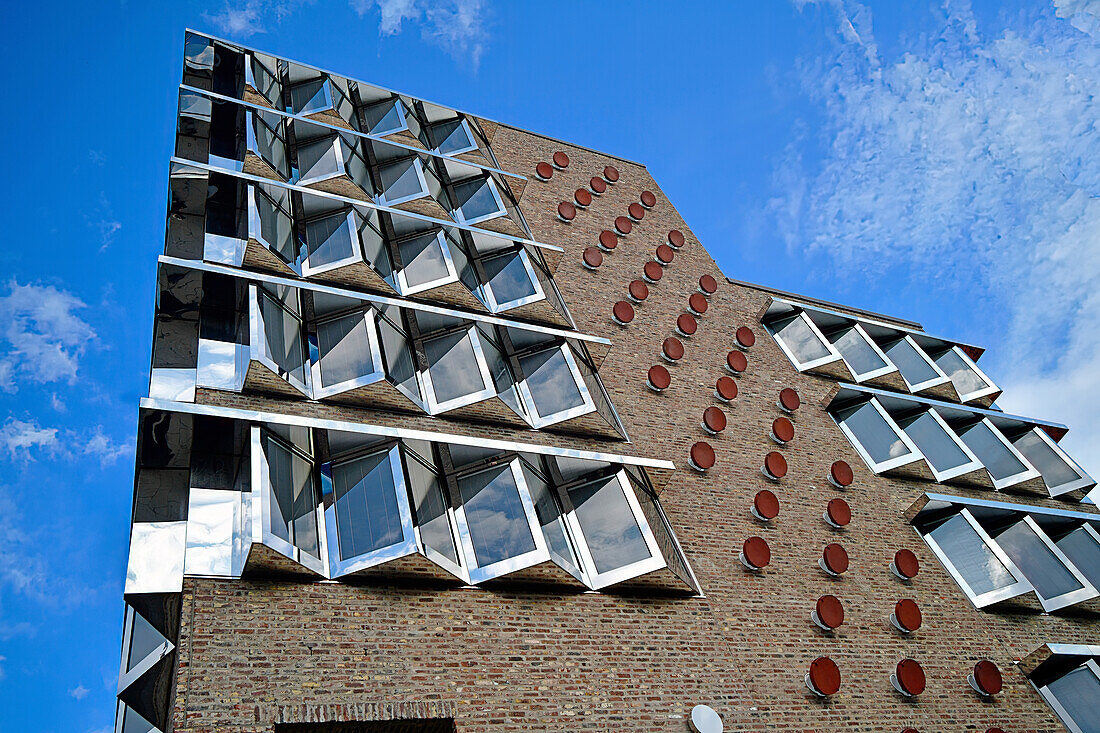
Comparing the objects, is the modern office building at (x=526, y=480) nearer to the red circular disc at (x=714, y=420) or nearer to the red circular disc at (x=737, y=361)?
the red circular disc at (x=714, y=420)

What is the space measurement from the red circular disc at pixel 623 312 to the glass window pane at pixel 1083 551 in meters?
12.4

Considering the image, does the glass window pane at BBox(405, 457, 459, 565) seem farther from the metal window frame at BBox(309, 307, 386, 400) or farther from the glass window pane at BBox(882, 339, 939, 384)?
the glass window pane at BBox(882, 339, 939, 384)

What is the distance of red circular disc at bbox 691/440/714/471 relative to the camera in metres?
17.8

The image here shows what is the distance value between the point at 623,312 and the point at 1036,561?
11.7m

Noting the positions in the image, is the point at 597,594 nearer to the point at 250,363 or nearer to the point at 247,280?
the point at 250,363

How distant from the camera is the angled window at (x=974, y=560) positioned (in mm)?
18188

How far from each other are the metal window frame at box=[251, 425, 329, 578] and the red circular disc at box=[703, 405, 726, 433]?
31.6 feet

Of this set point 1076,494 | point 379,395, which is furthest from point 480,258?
point 1076,494

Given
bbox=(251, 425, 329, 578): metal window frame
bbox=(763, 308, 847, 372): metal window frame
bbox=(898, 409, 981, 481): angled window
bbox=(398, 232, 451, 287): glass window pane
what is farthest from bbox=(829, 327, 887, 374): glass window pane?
bbox=(251, 425, 329, 578): metal window frame

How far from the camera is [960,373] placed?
26844 mm

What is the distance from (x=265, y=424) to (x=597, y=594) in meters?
6.22

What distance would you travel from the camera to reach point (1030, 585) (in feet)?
60.7

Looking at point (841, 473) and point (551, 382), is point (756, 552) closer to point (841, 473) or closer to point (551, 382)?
point (841, 473)

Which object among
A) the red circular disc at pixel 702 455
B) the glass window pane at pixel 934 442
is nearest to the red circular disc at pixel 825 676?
the red circular disc at pixel 702 455
